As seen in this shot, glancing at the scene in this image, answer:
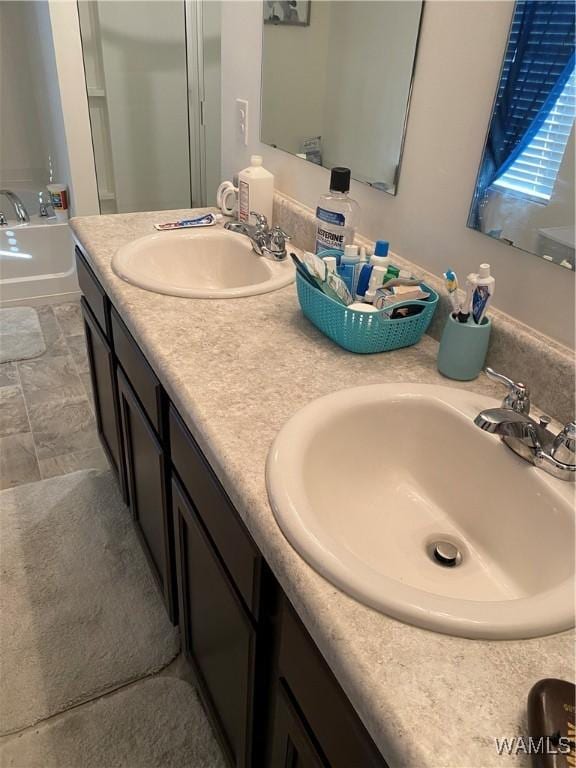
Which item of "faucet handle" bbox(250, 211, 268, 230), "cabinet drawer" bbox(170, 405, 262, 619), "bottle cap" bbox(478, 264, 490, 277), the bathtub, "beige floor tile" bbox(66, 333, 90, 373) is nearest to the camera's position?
"cabinet drawer" bbox(170, 405, 262, 619)

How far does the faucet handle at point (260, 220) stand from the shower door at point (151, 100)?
1.23m

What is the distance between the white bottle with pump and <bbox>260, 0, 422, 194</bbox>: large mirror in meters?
0.09

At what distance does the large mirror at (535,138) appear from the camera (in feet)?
2.63

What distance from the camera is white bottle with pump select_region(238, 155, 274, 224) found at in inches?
59.7

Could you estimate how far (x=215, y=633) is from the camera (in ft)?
3.38

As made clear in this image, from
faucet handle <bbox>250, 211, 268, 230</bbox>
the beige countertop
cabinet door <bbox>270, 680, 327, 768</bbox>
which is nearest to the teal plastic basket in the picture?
the beige countertop

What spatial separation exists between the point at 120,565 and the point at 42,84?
263 centimetres

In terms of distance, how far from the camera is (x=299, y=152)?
4.84 ft

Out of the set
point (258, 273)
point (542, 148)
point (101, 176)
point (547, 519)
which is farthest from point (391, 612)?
point (101, 176)

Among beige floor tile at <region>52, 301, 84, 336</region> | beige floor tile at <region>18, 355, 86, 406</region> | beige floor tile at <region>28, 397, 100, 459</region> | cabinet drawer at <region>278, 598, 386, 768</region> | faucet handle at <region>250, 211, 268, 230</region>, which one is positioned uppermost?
faucet handle at <region>250, 211, 268, 230</region>

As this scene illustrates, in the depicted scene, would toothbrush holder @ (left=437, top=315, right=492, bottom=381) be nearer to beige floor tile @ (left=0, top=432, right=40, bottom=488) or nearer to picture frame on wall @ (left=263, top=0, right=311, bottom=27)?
picture frame on wall @ (left=263, top=0, right=311, bottom=27)

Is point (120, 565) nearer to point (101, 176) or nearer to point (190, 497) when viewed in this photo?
point (190, 497)

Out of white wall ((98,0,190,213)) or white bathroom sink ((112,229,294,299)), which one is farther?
white wall ((98,0,190,213))

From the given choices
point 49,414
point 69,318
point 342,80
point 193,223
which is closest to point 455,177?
point 342,80
